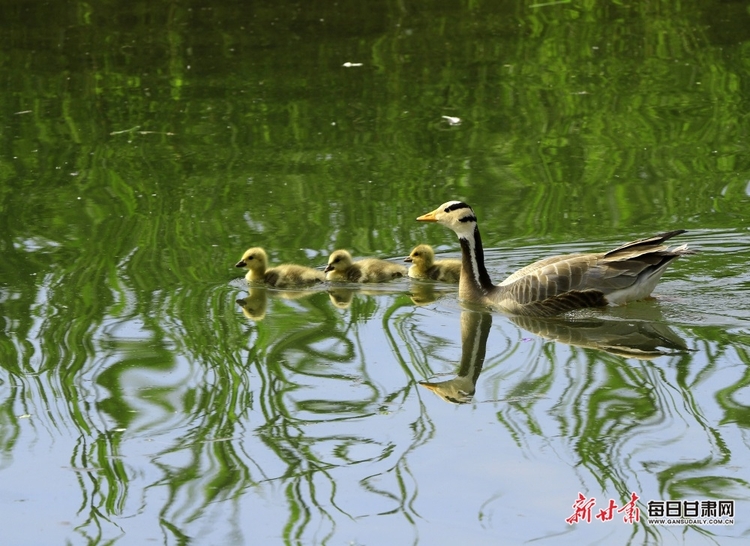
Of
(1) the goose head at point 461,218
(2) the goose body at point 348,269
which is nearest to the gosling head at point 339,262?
(2) the goose body at point 348,269

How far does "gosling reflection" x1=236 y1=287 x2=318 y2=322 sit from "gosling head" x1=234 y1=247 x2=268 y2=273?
18 cm

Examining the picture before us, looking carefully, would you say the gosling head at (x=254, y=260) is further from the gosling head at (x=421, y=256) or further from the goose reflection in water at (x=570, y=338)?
the goose reflection in water at (x=570, y=338)

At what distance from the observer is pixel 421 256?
941 centimetres

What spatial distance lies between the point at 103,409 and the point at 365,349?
5.65 feet

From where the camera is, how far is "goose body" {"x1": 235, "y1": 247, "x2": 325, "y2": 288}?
365 inches

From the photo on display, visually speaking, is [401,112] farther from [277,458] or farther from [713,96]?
[277,458]

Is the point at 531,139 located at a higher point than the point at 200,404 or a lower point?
higher

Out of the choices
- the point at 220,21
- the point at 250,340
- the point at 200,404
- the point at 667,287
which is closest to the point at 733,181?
the point at 667,287

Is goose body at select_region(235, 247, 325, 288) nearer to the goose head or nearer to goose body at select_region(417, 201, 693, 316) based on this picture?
the goose head

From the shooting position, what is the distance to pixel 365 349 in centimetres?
770

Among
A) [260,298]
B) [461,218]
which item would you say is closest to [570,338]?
[461,218]

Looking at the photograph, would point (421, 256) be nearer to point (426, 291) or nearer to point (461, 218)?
point (426, 291)

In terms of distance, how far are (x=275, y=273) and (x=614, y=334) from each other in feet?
8.80

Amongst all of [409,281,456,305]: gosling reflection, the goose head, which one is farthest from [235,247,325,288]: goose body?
the goose head
